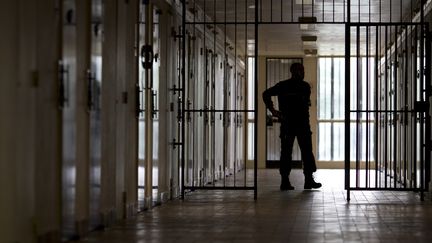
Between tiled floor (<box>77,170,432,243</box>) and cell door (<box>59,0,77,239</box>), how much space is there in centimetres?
30

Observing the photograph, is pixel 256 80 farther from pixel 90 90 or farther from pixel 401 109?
pixel 401 109

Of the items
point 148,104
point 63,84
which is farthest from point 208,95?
point 63,84

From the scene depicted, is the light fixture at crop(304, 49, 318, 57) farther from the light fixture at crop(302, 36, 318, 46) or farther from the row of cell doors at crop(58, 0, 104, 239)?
the row of cell doors at crop(58, 0, 104, 239)

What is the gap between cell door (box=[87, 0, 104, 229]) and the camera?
19.2ft

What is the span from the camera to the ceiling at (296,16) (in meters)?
11.0

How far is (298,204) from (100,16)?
3352mm

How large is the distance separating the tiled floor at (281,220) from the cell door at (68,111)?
0.30 m

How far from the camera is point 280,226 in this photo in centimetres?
636

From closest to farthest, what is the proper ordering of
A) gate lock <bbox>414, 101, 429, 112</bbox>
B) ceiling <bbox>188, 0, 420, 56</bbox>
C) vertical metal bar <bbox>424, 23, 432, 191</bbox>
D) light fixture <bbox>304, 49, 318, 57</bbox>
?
1. gate lock <bbox>414, 101, 429, 112</bbox>
2. vertical metal bar <bbox>424, 23, 432, 191</bbox>
3. ceiling <bbox>188, 0, 420, 56</bbox>
4. light fixture <bbox>304, 49, 318, 57</bbox>

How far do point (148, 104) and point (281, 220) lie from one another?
6.01 feet

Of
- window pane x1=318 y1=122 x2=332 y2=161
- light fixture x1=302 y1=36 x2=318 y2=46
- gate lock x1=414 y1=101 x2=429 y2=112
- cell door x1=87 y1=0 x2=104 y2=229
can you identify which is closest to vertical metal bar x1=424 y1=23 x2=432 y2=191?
gate lock x1=414 y1=101 x2=429 y2=112

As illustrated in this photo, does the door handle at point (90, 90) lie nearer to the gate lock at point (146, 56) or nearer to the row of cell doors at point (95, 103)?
the row of cell doors at point (95, 103)

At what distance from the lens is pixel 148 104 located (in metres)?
7.87

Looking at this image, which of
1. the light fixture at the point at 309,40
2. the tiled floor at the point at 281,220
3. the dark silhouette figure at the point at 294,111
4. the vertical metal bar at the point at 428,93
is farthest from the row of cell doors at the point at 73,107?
the light fixture at the point at 309,40
